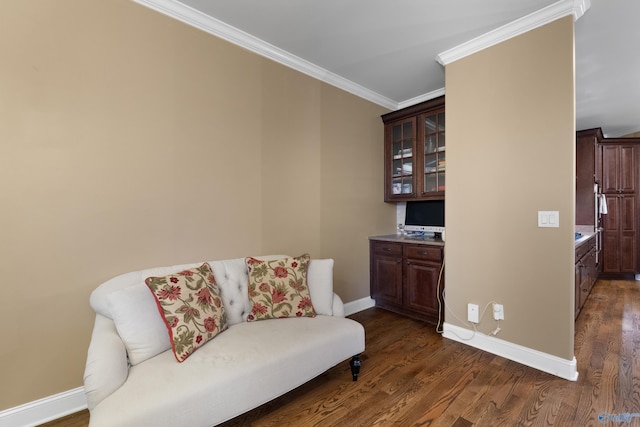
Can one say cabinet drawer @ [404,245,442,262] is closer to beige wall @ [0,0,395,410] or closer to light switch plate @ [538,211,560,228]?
light switch plate @ [538,211,560,228]

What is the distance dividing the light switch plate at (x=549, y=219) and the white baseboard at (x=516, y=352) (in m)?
0.96

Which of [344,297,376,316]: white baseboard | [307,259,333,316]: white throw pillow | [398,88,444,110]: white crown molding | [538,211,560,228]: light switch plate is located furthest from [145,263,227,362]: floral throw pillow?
[398,88,444,110]: white crown molding

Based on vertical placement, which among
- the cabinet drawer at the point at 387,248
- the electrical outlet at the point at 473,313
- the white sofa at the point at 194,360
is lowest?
the electrical outlet at the point at 473,313

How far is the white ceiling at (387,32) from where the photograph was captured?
2043 mm

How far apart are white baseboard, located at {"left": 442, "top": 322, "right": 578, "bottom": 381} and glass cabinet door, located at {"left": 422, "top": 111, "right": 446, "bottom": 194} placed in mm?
1442

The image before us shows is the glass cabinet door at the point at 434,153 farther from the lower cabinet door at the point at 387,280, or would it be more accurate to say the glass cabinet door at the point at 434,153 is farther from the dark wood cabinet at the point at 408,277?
the lower cabinet door at the point at 387,280

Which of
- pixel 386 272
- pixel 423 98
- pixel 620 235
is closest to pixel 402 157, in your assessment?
pixel 423 98

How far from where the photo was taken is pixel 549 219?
2.10 metres

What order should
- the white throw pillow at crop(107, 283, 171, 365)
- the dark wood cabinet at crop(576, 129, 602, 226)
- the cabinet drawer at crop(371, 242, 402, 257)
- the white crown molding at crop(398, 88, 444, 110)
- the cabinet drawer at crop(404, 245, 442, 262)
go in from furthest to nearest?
the dark wood cabinet at crop(576, 129, 602, 226)
the white crown molding at crop(398, 88, 444, 110)
the cabinet drawer at crop(371, 242, 402, 257)
the cabinet drawer at crop(404, 245, 442, 262)
the white throw pillow at crop(107, 283, 171, 365)

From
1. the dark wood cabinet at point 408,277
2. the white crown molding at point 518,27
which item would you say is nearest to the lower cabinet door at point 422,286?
the dark wood cabinet at point 408,277

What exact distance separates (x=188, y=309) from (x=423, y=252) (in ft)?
7.44

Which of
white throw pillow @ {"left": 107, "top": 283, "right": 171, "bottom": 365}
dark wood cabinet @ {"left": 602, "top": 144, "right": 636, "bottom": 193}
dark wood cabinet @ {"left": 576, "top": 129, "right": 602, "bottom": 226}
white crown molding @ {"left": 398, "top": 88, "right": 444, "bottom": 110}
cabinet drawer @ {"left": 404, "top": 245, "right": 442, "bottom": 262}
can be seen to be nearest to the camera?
white throw pillow @ {"left": 107, "top": 283, "right": 171, "bottom": 365}

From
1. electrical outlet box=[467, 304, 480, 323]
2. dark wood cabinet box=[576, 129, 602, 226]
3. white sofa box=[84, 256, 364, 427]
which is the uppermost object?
dark wood cabinet box=[576, 129, 602, 226]

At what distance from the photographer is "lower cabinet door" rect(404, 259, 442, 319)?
2862 millimetres
